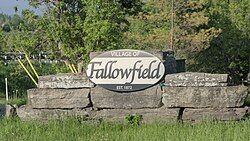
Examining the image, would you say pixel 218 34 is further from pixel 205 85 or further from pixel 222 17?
pixel 205 85

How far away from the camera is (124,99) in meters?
9.39

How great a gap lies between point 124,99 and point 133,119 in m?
0.41

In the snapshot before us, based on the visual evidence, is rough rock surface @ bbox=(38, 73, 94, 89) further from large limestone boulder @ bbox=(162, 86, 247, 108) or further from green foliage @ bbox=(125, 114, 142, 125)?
large limestone boulder @ bbox=(162, 86, 247, 108)

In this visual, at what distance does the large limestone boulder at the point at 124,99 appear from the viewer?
9305 millimetres

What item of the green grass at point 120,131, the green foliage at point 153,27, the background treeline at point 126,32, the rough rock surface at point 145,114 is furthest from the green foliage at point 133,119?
the green foliage at point 153,27

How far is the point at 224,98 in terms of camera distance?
9.04 metres

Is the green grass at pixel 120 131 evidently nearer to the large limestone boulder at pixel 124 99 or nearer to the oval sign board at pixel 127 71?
the large limestone boulder at pixel 124 99

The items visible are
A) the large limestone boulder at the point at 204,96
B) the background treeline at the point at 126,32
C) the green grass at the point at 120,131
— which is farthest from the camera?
the background treeline at the point at 126,32

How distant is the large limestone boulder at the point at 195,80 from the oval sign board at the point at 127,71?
8.4 inches

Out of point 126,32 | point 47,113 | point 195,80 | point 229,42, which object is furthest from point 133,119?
point 229,42

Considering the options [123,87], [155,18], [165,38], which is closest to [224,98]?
[123,87]

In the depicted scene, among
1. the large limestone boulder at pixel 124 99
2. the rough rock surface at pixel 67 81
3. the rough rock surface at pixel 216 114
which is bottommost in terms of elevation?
the rough rock surface at pixel 216 114

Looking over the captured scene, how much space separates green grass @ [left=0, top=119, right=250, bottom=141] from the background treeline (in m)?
6.17

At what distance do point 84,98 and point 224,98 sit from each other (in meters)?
2.29
